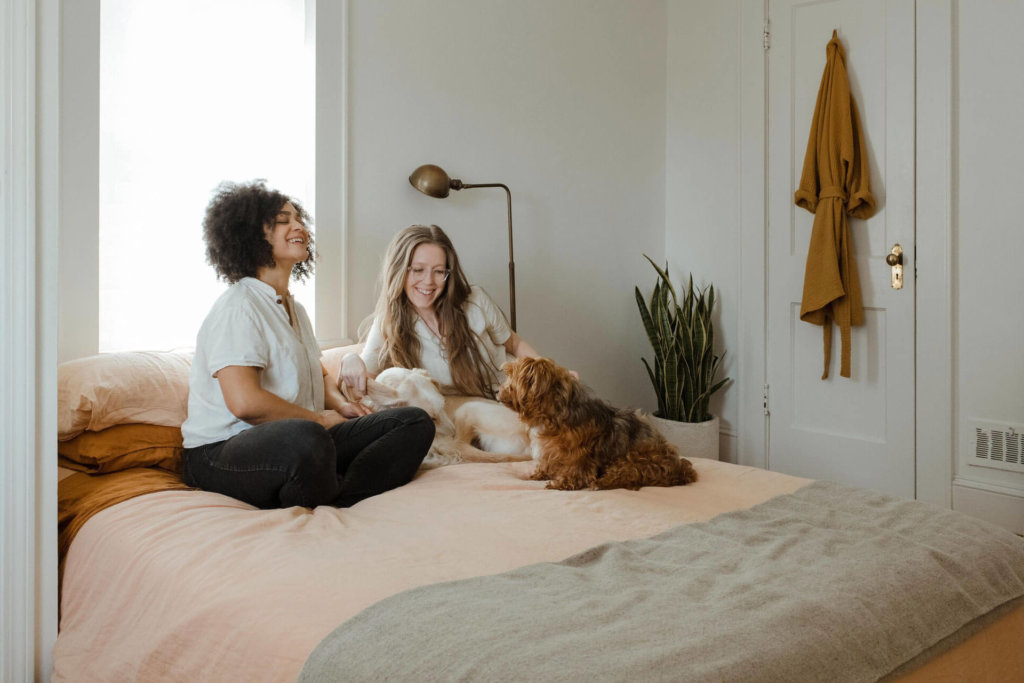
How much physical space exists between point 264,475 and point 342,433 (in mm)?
350

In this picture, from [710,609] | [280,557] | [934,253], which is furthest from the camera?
[934,253]

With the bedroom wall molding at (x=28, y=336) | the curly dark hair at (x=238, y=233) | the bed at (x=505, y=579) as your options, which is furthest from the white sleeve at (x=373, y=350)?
the bedroom wall molding at (x=28, y=336)

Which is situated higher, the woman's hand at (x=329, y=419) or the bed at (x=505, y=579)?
the woman's hand at (x=329, y=419)

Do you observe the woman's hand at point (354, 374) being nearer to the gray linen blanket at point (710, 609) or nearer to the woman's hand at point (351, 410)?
the woman's hand at point (351, 410)

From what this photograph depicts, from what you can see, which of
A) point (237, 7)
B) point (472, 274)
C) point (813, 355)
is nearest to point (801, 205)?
point (813, 355)

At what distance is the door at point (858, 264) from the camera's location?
3715mm

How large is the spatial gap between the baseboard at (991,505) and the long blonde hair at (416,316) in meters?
2.13

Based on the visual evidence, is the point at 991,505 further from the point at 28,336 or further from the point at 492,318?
the point at 28,336

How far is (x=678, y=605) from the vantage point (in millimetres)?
1332

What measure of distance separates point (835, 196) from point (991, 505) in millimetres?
1480

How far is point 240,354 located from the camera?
2104mm

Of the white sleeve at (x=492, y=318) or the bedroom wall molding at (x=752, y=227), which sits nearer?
the white sleeve at (x=492, y=318)

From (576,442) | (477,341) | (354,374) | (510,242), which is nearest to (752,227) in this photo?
(510,242)

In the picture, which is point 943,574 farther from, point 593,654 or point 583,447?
point 583,447
